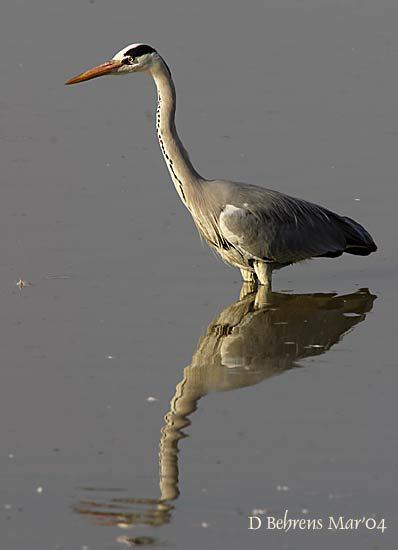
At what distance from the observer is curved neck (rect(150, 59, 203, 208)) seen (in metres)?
11.0

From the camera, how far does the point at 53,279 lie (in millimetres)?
10602

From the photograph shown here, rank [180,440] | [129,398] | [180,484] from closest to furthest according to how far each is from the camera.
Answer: [180,484], [180,440], [129,398]

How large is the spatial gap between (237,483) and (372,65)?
11.1 meters

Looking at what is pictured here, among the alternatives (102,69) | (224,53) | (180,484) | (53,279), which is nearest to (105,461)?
(180,484)

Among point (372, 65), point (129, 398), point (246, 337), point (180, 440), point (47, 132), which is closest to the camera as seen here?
point (180, 440)

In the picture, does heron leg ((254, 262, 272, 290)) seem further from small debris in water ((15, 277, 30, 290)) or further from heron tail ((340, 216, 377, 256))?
small debris in water ((15, 277, 30, 290))

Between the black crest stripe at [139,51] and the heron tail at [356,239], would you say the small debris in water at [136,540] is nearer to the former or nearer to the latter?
the heron tail at [356,239]

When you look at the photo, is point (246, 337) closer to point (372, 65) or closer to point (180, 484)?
point (180, 484)

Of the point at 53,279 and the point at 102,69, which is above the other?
the point at 102,69

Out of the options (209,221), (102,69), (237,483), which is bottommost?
(237,483)

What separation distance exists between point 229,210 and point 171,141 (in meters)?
0.70

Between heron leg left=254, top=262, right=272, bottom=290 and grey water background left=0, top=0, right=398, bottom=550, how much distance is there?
0.20 meters

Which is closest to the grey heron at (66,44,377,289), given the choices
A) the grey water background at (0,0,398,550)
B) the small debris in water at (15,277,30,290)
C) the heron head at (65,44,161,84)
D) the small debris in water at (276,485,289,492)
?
the heron head at (65,44,161,84)

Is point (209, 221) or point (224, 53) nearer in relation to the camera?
point (209, 221)
